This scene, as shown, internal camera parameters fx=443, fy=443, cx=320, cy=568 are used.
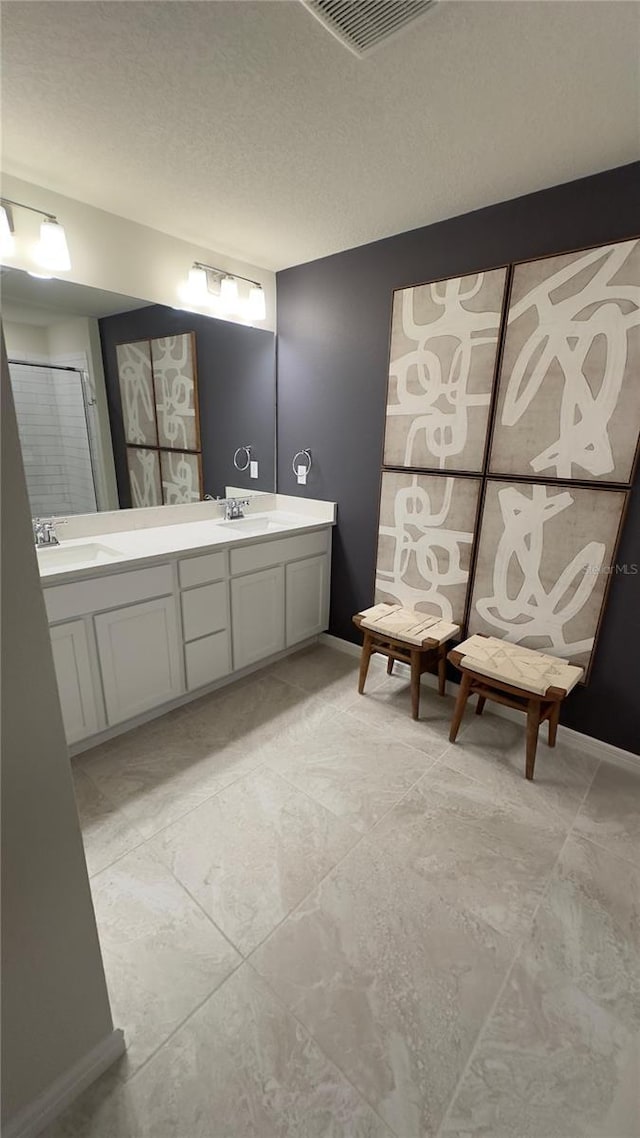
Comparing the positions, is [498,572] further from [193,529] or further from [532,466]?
[193,529]

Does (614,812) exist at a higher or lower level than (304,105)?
lower

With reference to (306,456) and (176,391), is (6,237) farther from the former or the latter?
(306,456)

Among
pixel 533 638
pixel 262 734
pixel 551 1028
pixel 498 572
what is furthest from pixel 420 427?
pixel 551 1028

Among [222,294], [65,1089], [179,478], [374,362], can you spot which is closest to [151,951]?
[65,1089]

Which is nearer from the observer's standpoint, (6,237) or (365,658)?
(6,237)

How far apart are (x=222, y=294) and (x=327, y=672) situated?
93.4 inches

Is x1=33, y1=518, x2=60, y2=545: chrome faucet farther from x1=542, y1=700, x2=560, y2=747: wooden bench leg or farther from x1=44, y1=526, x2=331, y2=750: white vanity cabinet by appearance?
x1=542, y1=700, x2=560, y2=747: wooden bench leg

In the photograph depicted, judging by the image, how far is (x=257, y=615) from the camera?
104 inches

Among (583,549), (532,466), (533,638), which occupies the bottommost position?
(533,638)

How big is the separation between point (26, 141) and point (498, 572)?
8.47 ft

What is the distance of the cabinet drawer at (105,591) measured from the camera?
1.76 meters

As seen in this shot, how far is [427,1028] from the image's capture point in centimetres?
113

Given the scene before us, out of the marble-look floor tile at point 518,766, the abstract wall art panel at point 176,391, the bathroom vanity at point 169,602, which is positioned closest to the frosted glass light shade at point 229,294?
the abstract wall art panel at point 176,391

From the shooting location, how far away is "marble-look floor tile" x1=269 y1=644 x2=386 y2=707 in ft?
8.55
